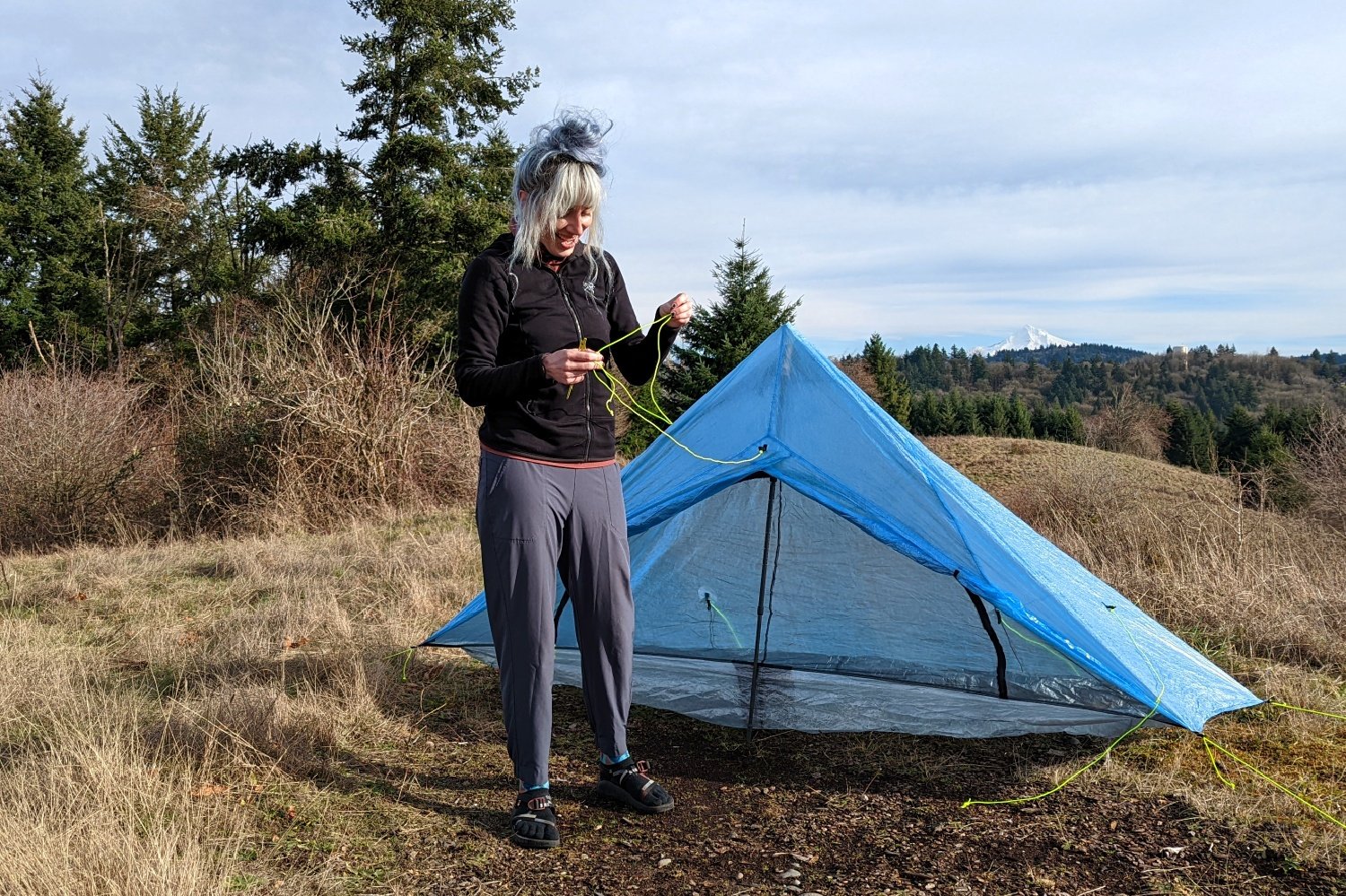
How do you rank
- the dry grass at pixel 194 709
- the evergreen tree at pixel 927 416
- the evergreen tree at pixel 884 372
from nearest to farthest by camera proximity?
1. the dry grass at pixel 194 709
2. the evergreen tree at pixel 884 372
3. the evergreen tree at pixel 927 416

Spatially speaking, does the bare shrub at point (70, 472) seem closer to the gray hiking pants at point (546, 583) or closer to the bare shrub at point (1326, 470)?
the gray hiking pants at point (546, 583)

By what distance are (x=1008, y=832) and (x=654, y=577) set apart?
5.22 feet

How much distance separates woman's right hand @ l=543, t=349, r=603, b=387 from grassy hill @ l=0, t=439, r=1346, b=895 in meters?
1.12

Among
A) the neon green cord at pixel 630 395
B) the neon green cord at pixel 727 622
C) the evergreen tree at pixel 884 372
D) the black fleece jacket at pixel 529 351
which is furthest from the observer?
the evergreen tree at pixel 884 372

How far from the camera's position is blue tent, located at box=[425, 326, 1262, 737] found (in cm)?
270

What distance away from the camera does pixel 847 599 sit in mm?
3533

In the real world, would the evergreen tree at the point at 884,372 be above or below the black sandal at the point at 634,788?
above

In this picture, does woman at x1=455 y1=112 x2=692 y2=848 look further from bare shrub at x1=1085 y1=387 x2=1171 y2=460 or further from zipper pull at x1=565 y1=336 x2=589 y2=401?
bare shrub at x1=1085 y1=387 x2=1171 y2=460

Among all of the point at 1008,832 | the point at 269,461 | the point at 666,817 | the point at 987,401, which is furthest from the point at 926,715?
the point at 987,401

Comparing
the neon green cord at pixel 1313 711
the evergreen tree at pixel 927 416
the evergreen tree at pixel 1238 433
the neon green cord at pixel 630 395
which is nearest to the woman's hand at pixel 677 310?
the neon green cord at pixel 630 395

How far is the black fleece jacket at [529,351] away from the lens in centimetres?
214

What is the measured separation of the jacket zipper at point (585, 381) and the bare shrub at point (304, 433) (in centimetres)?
682

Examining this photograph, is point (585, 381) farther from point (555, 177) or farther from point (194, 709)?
point (194, 709)

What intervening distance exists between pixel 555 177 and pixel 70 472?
28.7 ft
